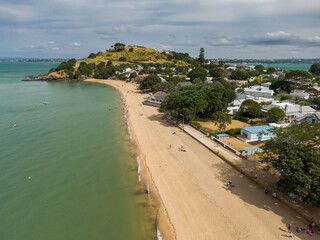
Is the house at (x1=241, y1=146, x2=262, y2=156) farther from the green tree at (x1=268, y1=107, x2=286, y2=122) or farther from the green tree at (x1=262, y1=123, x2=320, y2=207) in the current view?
the green tree at (x1=268, y1=107, x2=286, y2=122)

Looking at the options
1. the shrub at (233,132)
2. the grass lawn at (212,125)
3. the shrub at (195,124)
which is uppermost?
the shrub at (233,132)

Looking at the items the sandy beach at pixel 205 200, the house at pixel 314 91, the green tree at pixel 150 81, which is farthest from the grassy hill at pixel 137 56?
the sandy beach at pixel 205 200

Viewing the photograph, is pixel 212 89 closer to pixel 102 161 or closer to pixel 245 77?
pixel 102 161

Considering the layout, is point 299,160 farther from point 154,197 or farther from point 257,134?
point 257,134

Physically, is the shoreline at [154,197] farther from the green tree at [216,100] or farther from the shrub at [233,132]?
the green tree at [216,100]

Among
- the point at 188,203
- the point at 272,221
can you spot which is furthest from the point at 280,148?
the point at 188,203

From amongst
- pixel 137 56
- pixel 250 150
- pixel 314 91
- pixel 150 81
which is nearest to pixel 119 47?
pixel 137 56
